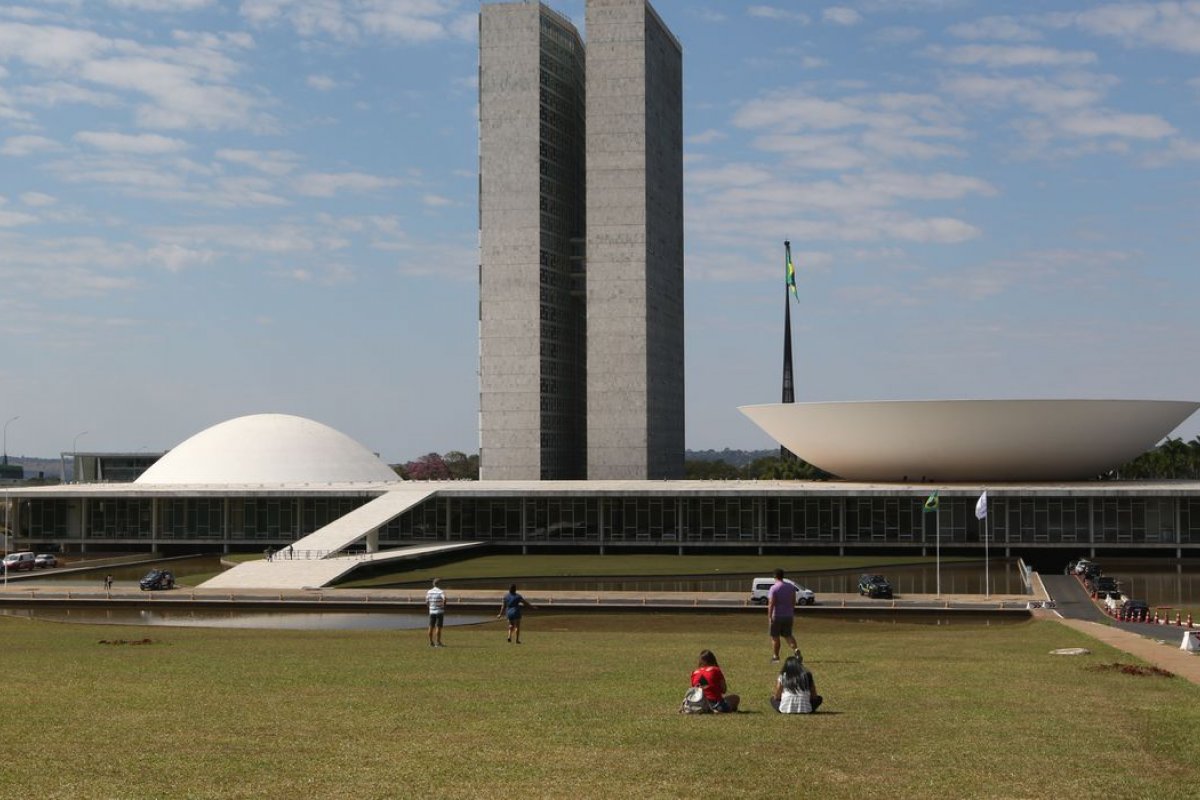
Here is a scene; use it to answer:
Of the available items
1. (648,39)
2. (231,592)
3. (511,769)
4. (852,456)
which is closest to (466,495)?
(852,456)

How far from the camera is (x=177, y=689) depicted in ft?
68.0

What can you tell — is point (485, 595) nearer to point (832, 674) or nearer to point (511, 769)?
point (832, 674)

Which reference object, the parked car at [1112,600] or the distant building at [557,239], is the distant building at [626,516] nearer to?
the parked car at [1112,600]

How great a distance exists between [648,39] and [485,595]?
8035cm

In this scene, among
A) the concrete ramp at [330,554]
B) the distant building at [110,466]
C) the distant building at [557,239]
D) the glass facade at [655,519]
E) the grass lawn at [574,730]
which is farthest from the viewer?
the distant building at [110,466]

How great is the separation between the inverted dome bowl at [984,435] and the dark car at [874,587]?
27443 mm

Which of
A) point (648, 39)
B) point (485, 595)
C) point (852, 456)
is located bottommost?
point (485, 595)

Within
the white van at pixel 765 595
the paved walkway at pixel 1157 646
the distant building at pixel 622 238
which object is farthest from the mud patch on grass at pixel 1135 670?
the distant building at pixel 622 238

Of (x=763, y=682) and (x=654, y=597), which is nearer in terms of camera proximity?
(x=763, y=682)

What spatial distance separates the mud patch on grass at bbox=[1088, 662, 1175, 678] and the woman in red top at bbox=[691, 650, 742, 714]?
9054 mm

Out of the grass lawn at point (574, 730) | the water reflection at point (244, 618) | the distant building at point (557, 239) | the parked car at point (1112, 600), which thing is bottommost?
the water reflection at point (244, 618)

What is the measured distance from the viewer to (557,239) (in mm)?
123500

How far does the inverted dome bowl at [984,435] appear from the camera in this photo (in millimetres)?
80625

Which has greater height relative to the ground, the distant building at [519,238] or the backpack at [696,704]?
the distant building at [519,238]
